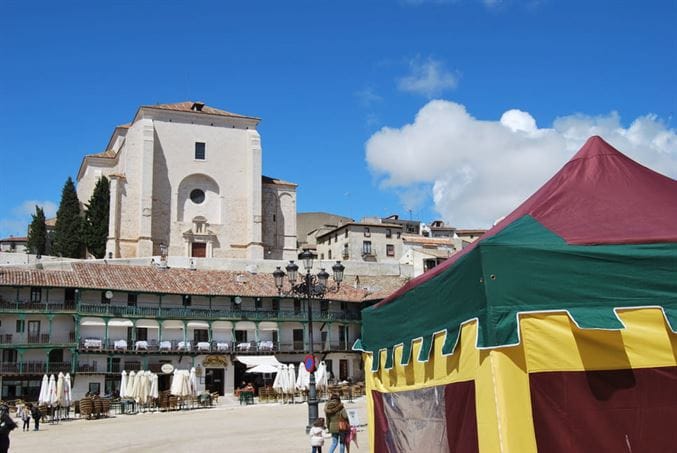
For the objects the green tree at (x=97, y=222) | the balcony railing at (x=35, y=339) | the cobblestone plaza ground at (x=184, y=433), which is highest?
the green tree at (x=97, y=222)

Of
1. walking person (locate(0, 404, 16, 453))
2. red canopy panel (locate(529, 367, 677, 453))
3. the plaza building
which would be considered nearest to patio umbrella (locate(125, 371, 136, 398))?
the plaza building

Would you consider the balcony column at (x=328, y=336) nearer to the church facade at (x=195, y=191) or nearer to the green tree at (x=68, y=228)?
the church facade at (x=195, y=191)

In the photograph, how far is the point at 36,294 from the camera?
4088 centimetres

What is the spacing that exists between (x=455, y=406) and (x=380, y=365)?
2816 mm

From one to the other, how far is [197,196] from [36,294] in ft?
82.1

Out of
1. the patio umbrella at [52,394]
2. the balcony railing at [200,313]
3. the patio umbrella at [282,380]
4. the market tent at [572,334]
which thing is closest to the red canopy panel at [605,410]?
the market tent at [572,334]

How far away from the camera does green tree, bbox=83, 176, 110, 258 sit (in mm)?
61438

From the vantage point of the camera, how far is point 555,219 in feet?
23.2

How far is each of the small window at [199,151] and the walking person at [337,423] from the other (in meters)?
54.5

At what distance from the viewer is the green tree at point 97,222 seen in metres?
61.4

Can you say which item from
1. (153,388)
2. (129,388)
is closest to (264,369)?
(153,388)

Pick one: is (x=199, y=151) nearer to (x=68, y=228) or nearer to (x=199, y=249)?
(x=199, y=249)

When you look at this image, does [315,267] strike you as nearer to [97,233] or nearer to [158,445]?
[97,233]

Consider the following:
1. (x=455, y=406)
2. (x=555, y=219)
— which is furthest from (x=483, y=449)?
(x=555, y=219)
